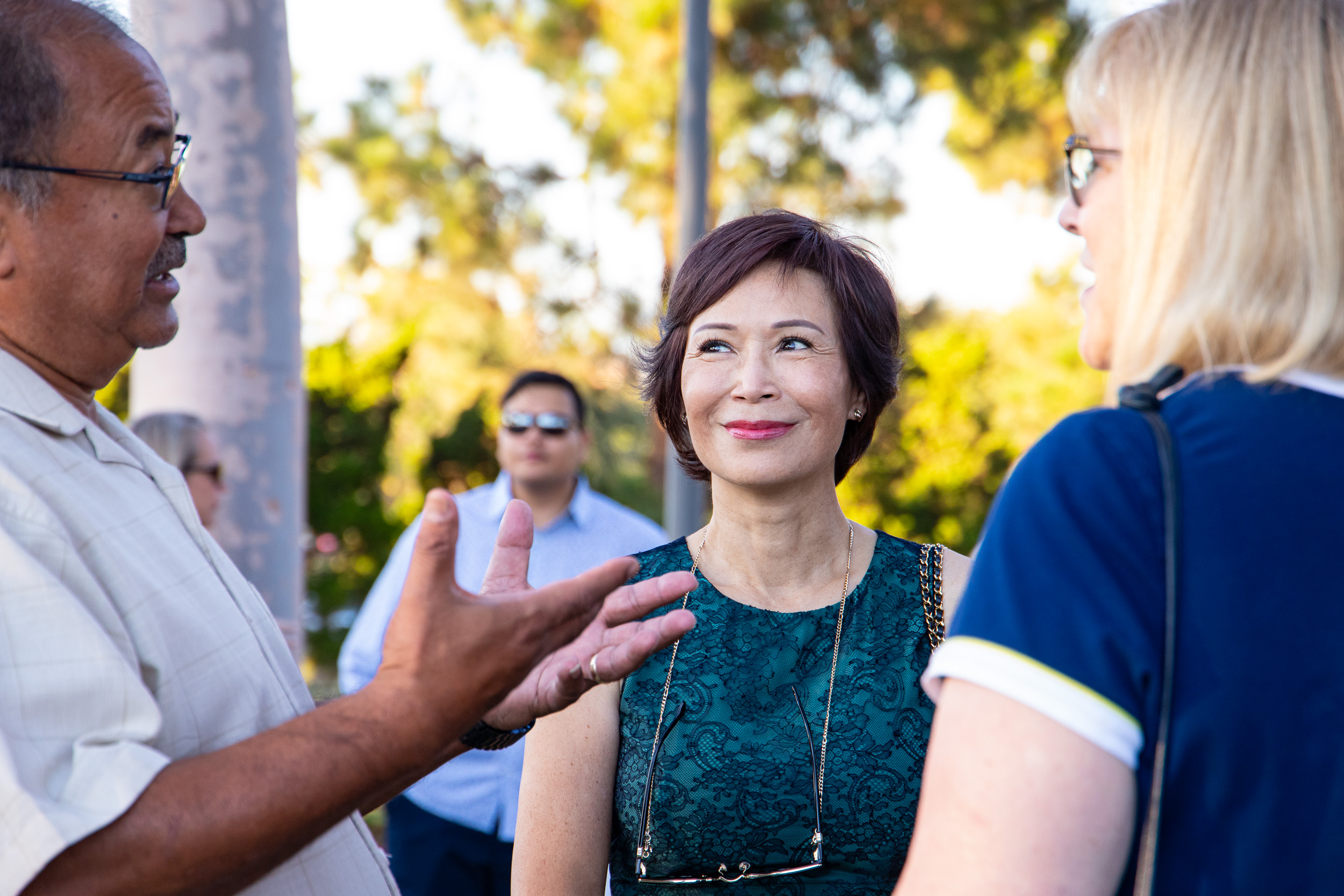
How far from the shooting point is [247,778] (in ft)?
4.25

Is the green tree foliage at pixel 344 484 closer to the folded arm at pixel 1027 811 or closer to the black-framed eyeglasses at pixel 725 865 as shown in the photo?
the black-framed eyeglasses at pixel 725 865

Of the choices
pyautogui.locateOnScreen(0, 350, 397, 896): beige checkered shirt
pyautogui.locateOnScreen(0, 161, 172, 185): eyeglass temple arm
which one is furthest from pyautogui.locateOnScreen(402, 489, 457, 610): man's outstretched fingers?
pyautogui.locateOnScreen(0, 161, 172, 185): eyeglass temple arm

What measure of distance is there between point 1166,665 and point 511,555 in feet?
3.36

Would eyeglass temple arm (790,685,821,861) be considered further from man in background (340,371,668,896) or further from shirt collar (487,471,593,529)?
shirt collar (487,471,593,529)

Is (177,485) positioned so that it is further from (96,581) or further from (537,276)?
(537,276)

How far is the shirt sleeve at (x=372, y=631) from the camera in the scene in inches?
184

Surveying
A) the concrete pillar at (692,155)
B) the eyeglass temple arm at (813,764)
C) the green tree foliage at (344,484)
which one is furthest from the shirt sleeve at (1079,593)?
the green tree foliage at (344,484)

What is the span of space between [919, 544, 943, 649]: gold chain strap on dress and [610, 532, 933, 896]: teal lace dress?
0.02m

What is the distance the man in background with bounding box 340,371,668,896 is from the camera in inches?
170

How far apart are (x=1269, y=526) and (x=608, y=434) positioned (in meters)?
16.1

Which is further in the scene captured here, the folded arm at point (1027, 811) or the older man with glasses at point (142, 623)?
the older man with glasses at point (142, 623)

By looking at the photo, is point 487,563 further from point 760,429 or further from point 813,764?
point 813,764

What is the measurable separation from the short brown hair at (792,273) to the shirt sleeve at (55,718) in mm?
1654

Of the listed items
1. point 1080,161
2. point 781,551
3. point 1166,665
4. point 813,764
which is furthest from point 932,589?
point 1166,665
